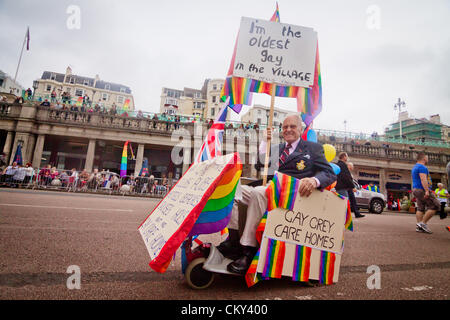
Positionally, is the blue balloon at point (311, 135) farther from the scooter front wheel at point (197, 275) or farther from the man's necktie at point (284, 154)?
the scooter front wheel at point (197, 275)

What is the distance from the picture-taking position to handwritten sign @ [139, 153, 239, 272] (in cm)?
171

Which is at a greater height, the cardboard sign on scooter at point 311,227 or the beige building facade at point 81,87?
the beige building facade at point 81,87

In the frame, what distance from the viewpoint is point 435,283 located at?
2.46 m

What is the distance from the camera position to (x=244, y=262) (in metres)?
2.10

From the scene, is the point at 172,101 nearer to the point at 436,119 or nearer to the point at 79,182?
the point at 79,182

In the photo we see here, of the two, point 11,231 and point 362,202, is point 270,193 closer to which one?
point 11,231

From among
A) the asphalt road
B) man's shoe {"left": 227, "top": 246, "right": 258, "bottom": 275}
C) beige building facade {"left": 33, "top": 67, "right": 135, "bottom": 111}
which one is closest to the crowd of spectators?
the asphalt road

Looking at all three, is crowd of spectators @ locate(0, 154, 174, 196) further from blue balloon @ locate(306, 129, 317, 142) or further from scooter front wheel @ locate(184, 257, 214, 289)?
scooter front wheel @ locate(184, 257, 214, 289)

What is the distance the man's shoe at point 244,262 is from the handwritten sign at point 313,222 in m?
0.23

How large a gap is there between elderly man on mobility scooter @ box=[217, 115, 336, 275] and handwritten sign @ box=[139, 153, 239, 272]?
451mm

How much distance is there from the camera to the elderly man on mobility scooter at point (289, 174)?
2.17 meters

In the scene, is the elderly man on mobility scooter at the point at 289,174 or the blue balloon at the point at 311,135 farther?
the blue balloon at the point at 311,135

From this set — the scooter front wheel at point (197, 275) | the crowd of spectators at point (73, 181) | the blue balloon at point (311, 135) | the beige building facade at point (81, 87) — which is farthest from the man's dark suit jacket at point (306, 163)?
the beige building facade at point (81, 87)

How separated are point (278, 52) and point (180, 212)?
2.65 meters
